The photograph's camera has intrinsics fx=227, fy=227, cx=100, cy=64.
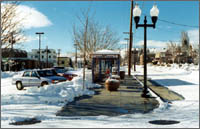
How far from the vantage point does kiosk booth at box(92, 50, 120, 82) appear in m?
18.6

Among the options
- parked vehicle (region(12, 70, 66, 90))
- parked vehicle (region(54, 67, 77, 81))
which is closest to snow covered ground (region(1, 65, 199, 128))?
parked vehicle (region(12, 70, 66, 90))

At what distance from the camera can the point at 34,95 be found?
10.5 m

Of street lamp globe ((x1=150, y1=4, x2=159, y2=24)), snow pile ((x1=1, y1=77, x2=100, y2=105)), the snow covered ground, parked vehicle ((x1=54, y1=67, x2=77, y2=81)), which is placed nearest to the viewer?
the snow covered ground

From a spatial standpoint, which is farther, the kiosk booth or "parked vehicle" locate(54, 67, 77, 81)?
"parked vehicle" locate(54, 67, 77, 81)

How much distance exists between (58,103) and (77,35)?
28.0 m

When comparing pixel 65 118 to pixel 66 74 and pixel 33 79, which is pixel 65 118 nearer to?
pixel 33 79

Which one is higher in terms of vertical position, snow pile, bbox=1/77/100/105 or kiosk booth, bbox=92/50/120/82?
kiosk booth, bbox=92/50/120/82

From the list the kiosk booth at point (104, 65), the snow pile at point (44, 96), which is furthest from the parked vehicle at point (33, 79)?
the kiosk booth at point (104, 65)

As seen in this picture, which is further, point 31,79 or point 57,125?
point 31,79

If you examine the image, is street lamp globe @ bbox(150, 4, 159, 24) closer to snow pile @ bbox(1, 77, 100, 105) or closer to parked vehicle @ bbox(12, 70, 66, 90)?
snow pile @ bbox(1, 77, 100, 105)

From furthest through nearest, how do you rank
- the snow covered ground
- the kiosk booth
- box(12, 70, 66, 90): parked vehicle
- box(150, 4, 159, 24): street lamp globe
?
the kiosk booth, box(12, 70, 66, 90): parked vehicle, box(150, 4, 159, 24): street lamp globe, the snow covered ground

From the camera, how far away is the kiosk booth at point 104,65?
1864 centimetres

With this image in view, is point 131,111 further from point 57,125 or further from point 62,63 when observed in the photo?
point 62,63

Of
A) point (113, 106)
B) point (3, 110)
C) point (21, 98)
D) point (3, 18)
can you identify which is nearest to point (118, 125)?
point (113, 106)
